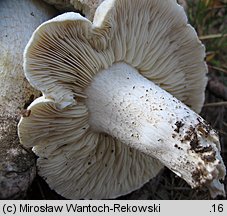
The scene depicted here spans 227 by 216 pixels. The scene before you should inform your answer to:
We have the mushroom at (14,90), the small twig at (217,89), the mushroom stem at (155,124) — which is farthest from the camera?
the small twig at (217,89)

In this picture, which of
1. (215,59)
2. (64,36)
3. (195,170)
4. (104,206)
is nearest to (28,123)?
(64,36)

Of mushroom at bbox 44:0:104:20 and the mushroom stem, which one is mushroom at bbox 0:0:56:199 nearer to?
mushroom at bbox 44:0:104:20

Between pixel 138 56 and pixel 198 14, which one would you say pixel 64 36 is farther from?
pixel 198 14

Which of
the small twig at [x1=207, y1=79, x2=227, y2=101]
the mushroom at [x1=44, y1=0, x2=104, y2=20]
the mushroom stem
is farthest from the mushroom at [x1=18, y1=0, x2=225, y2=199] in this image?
the small twig at [x1=207, y1=79, x2=227, y2=101]

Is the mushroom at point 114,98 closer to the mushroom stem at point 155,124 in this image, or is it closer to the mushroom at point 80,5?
the mushroom stem at point 155,124

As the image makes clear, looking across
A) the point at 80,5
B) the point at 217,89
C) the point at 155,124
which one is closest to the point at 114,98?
the point at 155,124

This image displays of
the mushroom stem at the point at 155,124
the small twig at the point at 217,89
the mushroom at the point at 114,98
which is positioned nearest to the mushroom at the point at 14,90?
the mushroom at the point at 114,98
